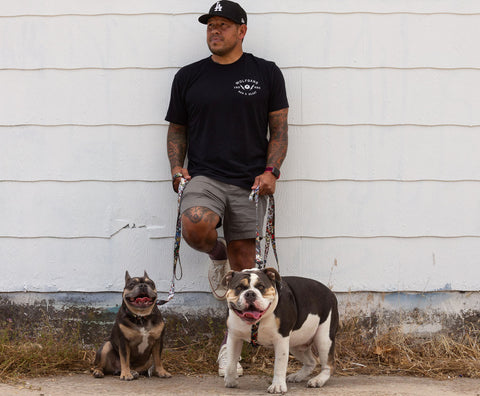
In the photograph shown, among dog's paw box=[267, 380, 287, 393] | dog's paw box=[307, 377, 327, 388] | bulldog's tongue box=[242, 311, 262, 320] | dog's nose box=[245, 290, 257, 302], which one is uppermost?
dog's nose box=[245, 290, 257, 302]

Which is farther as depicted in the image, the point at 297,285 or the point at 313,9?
the point at 313,9

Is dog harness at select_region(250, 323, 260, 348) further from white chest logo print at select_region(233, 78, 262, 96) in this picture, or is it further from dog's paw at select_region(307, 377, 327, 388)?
white chest logo print at select_region(233, 78, 262, 96)

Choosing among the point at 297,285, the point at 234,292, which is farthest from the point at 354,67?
the point at 234,292

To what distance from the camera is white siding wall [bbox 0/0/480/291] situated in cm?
510

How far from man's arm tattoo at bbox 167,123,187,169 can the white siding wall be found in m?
0.18

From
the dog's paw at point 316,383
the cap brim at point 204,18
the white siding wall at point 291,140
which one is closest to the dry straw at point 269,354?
the white siding wall at point 291,140

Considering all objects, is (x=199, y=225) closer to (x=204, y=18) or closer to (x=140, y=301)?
(x=140, y=301)

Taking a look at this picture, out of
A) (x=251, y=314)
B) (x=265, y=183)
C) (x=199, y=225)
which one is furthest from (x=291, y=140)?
(x=251, y=314)

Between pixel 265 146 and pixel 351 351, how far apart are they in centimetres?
162

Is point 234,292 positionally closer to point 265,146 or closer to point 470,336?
point 265,146

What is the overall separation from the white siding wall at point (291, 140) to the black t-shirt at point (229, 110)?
22cm

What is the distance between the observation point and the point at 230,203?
489 cm

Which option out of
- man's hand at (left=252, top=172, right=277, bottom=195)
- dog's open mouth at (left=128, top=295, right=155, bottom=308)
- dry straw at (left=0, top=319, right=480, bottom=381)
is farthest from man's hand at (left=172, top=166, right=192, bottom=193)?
dry straw at (left=0, top=319, right=480, bottom=381)

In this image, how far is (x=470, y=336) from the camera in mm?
5191
